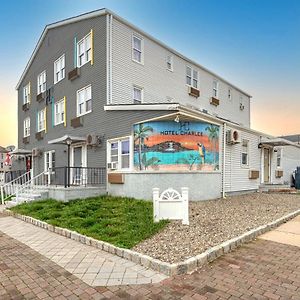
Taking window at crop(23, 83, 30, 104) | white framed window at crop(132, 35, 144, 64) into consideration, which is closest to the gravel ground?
white framed window at crop(132, 35, 144, 64)

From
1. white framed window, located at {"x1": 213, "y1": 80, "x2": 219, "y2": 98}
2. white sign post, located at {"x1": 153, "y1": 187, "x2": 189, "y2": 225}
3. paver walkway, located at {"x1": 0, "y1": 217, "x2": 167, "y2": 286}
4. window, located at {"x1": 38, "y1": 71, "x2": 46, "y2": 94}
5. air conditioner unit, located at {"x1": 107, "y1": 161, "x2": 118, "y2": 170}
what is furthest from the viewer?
white framed window, located at {"x1": 213, "y1": 80, "x2": 219, "y2": 98}

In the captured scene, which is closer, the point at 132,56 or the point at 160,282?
the point at 160,282

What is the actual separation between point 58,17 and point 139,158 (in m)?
13.3

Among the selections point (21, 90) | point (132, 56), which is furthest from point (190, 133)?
point (21, 90)

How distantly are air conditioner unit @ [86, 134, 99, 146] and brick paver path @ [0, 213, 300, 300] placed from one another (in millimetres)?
8930

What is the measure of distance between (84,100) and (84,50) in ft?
9.74

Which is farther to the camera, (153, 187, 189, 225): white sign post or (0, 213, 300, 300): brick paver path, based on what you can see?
(153, 187, 189, 225): white sign post

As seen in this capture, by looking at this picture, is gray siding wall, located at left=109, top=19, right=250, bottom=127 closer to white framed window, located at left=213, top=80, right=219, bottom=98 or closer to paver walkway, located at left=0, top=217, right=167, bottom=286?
white framed window, located at left=213, top=80, right=219, bottom=98

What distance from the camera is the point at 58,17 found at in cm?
1878

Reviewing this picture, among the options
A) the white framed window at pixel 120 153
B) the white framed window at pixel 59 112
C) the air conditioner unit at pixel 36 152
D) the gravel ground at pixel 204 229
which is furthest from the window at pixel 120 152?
the air conditioner unit at pixel 36 152

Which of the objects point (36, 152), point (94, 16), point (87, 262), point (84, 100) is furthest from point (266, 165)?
point (36, 152)

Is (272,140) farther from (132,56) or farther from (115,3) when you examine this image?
(115,3)

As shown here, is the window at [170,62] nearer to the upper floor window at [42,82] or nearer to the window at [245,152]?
the window at [245,152]

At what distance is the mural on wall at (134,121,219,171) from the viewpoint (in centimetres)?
1148
